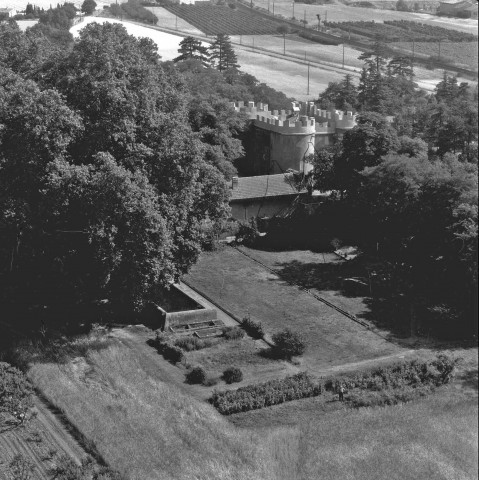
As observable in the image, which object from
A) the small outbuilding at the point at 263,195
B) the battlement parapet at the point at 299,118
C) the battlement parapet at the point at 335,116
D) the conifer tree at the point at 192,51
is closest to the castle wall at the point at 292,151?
the battlement parapet at the point at 299,118

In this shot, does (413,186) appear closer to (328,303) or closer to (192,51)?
(328,303)

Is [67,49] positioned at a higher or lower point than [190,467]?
higher

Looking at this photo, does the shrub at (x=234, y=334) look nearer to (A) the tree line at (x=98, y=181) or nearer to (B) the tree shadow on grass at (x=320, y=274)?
(A) the tree line at (x=98, y=181)

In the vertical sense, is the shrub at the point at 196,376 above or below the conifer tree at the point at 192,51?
below

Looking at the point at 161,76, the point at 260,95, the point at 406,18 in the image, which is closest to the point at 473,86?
the point at 406,18

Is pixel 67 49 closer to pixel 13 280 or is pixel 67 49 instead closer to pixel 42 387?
pixel 13 280

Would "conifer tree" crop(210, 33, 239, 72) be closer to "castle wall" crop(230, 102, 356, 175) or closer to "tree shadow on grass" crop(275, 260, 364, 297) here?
"castle wall" crop(230, 102, 356, 175)

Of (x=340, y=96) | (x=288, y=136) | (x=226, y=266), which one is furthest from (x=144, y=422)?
(x=340, y=96)
